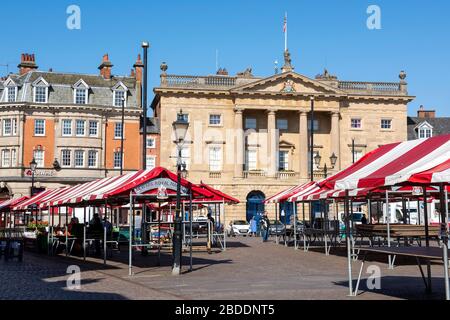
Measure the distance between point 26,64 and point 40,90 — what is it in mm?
5326

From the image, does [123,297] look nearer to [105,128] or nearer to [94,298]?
[94,298]

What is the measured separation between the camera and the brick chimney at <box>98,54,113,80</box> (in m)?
65.6

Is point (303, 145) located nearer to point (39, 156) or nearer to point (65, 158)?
point (65, 158)

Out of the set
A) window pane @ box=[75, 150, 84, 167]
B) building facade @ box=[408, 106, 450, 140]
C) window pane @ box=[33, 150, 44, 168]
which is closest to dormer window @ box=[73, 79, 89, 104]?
window pane @ box=[75, 150, 84, 167]

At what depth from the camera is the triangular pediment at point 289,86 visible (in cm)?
6397

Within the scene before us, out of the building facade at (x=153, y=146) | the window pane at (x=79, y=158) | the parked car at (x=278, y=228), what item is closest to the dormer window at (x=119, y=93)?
the building facade at (x=153, y=146)

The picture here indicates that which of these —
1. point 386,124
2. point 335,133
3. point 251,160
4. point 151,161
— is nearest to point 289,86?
point 335,133

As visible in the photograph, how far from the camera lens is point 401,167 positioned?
1243 cm

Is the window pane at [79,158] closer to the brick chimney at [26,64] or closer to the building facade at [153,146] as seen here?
the building facade at [153,146]

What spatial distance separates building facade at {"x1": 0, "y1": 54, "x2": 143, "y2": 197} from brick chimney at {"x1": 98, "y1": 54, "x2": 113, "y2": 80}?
6.47 ft

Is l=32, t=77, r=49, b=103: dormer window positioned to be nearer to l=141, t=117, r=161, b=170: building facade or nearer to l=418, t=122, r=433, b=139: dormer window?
l=141, t=117, r=161, b=170: building facade

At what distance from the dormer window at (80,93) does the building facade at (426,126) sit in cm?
3274

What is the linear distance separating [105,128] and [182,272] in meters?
44.8
